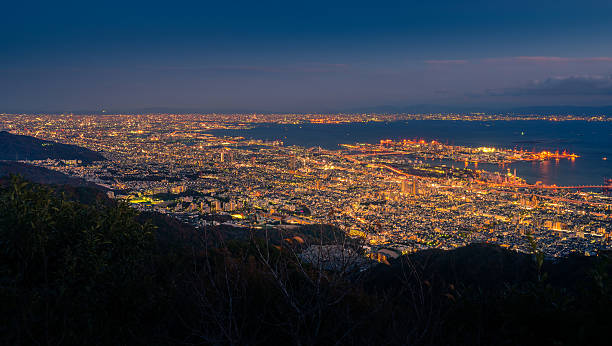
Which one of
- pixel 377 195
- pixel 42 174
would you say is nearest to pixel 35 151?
pixel 42 174

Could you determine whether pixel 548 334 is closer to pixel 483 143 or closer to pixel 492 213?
pixel 492 213

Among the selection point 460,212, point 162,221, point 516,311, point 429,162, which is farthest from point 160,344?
point 429,162

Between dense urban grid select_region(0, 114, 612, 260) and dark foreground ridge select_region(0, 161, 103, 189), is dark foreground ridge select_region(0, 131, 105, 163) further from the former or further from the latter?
dark foreground ridge select_region(0, 161, 103, 189)

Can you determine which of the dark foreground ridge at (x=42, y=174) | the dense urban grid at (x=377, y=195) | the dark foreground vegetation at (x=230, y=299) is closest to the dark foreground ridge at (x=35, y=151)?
the dense urban grid at (x=377, y=195)

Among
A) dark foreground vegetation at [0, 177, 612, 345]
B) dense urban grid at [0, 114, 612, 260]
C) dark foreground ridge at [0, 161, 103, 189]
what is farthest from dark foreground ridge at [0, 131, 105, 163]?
dark foreground vegetation at [0, 177, 612, 345]

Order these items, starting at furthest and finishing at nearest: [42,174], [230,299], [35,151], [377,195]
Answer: [35,151]
[42,174]
[377,195]
[230,299]

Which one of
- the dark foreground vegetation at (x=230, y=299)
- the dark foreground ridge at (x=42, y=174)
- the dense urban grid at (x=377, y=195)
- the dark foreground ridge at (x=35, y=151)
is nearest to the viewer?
the dark foreground vegetation at (x=230, y=299)

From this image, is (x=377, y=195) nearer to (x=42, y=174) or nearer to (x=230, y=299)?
(x=230, y=299)

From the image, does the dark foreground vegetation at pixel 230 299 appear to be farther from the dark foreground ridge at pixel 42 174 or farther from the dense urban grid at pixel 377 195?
the dark foreground ridge at pixel 42 174
